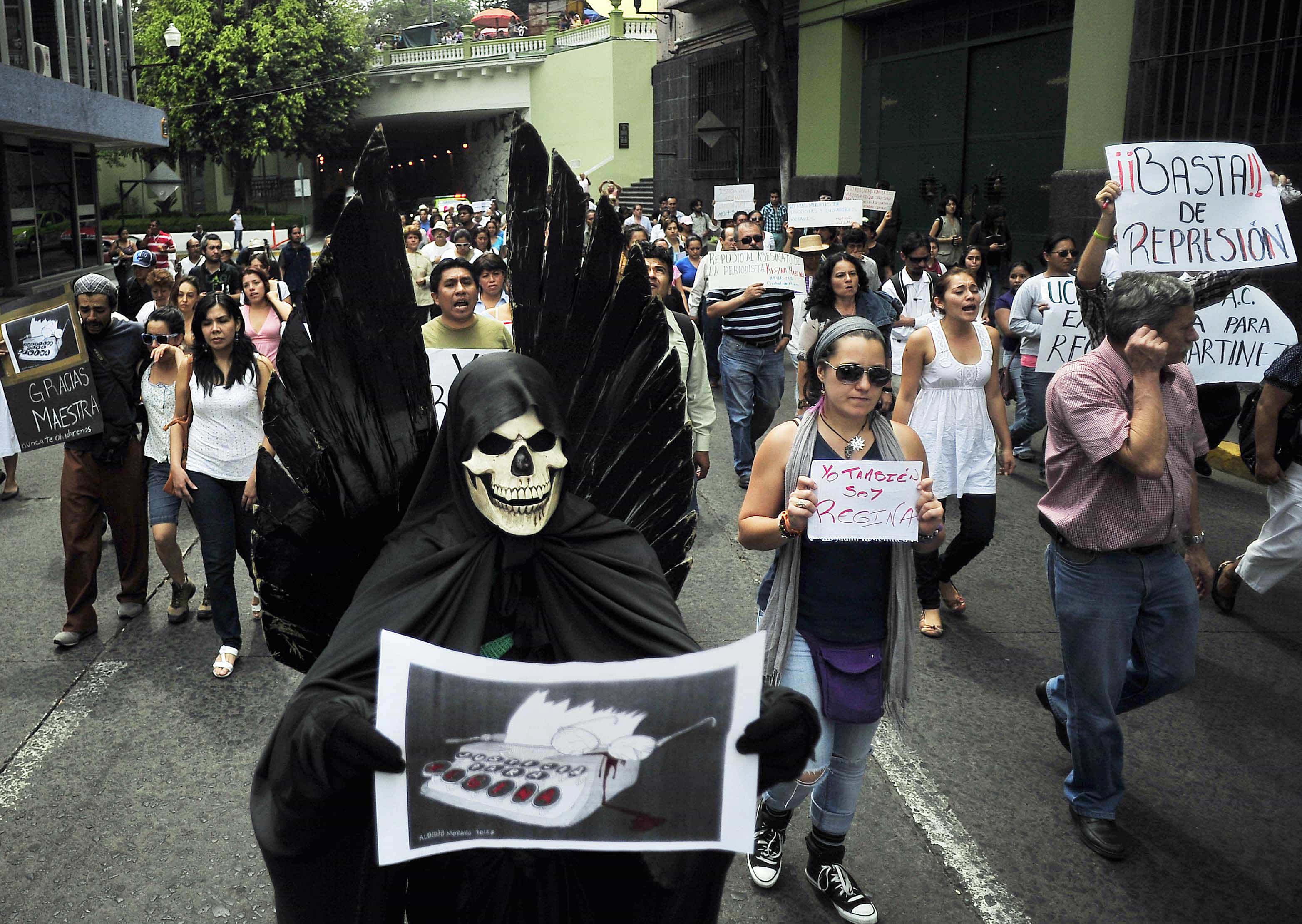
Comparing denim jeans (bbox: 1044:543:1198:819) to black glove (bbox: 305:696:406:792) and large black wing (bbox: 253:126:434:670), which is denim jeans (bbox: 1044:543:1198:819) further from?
black glove (bbox: 305:696:406:792)

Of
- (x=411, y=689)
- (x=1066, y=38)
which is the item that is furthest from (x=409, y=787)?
(x=1066, y=38)

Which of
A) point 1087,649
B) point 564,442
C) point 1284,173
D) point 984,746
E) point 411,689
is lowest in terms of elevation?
point 984,746

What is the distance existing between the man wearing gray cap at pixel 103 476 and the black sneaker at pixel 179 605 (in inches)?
8.9

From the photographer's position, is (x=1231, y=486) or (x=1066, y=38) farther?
(x=1066, y=38)

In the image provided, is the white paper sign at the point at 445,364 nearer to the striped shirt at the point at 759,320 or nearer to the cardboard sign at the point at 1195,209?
the cardboard sign at the point at 1195,209

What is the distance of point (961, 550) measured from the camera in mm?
6250

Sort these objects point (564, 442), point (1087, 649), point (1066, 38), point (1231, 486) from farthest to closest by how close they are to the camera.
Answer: point (1066, 38) → point (1231, 486) → point (1087, 649) → point (564, 442)

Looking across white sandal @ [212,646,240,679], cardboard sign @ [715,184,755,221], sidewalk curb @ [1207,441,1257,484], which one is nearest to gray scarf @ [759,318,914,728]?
white sandal @ [212,646,240,679]

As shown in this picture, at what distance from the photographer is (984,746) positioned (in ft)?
16.4

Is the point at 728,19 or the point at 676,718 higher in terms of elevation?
the point at 728,19

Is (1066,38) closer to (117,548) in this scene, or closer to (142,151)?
(117,548)

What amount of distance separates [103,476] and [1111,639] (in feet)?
17.0

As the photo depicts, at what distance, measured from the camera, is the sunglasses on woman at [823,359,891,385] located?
3621 millimetres

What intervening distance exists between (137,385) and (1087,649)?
518cm
